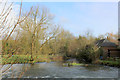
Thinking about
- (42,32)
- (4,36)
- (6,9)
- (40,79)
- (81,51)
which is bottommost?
(40,79)

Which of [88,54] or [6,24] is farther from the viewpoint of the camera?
[88,54]

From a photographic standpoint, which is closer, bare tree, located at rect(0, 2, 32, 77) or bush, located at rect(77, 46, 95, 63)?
bare tree, located at rect(0, 2, 32, 77)

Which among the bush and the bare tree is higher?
the bare tree

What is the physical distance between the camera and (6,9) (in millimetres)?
1340

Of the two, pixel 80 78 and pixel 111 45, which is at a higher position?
pixel 111 45

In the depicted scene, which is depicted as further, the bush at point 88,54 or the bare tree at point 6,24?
the bush at point 88,54

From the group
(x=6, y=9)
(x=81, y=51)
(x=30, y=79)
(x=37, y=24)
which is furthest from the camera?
(x=37, y=24)

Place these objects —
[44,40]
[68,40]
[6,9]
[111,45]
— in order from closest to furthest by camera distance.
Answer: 1. [6,9]
2. [44,40]
3. [111,45]
4. [68,40]

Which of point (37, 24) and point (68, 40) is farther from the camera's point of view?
point (68, 40)

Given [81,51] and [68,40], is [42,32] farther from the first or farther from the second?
[68,40]

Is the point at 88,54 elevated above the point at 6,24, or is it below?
below

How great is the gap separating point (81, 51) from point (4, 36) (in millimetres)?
15176

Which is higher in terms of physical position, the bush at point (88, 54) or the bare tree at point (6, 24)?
the bare tree at point (6, 24)

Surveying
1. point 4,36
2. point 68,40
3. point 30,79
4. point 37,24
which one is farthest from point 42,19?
point 4,36
